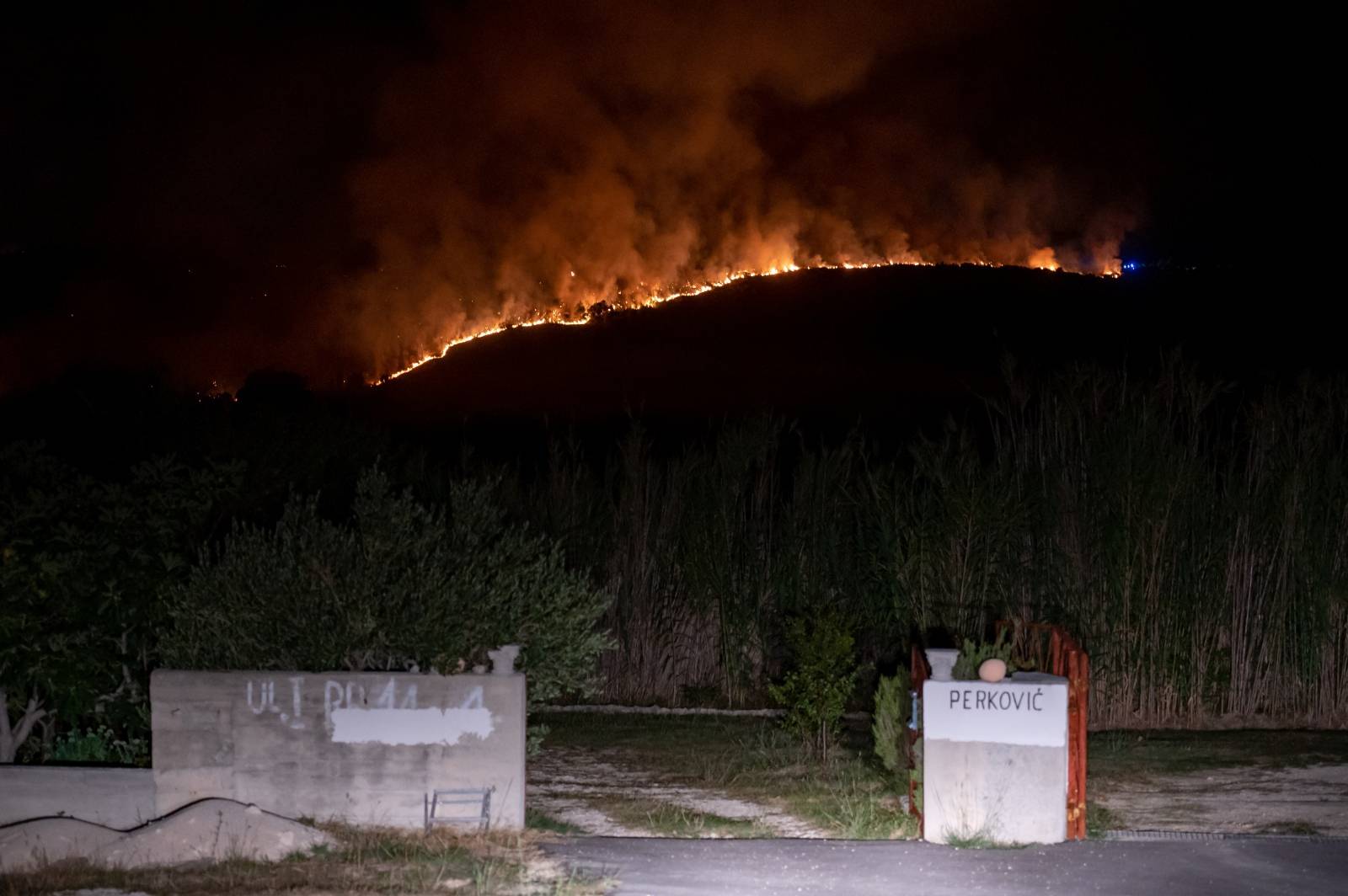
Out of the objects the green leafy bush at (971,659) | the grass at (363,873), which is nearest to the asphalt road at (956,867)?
the grass at (363,873)

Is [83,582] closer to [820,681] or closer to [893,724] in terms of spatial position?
[820,681]

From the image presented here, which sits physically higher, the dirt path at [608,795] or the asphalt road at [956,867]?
the asphalt road at [956,867]

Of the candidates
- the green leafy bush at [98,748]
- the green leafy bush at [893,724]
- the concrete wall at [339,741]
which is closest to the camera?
the concrete wall at [339,741]

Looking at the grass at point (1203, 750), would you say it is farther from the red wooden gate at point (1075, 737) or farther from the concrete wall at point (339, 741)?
the concrete wall at point (339, 741)

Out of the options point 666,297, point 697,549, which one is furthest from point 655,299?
point 697,549

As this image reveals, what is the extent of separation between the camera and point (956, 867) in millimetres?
8062

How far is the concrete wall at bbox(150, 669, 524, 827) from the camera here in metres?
8.81

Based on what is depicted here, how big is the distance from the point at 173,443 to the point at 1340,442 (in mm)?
10942

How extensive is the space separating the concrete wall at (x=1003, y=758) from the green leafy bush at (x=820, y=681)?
278 cm

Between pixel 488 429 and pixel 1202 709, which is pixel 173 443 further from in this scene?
pixel 488 429

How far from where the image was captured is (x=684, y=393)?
4331 centimetres

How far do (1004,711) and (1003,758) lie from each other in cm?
27

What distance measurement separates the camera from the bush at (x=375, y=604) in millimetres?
9164

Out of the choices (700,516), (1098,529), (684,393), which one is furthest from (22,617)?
(684,393)
